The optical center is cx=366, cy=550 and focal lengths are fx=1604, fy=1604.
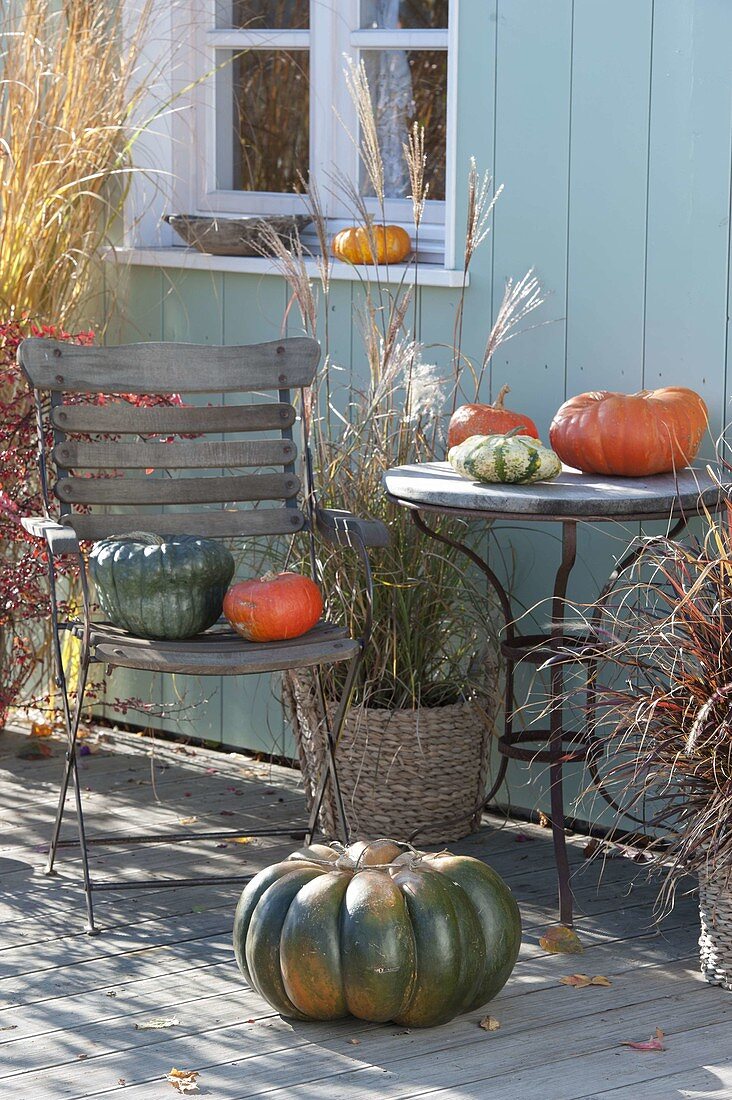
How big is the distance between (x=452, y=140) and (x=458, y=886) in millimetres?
1927

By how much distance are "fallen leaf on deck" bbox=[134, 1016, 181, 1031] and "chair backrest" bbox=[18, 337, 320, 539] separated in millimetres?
1187

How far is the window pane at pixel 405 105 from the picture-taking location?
4.12 metres

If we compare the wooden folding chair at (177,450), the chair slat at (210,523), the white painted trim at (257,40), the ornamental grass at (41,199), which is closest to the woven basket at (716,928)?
the wooden folding chair at (177,450)

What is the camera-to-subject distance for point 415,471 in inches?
130

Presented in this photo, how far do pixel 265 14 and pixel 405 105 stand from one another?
0.60 m

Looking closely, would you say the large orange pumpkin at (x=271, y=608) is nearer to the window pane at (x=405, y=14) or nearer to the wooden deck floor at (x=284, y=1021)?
the wooden deck floor at (x=284, y=1021)

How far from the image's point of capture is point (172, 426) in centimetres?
360

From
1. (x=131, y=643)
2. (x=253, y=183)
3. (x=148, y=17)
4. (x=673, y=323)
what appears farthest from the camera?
(x=253, y=183)

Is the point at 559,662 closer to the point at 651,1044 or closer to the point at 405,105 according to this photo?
the point at 651,1044

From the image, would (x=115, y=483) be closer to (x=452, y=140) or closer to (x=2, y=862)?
(x=2, y=862)

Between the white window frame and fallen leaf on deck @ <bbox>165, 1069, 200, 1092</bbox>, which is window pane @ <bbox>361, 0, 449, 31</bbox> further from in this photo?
fallen leaf on deck @ <bbox>165, 1069, 200, 1092</bbox>

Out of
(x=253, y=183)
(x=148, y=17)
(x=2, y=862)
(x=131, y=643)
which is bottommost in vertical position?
(x=2, y=862)

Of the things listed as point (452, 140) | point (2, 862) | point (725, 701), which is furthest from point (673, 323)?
point (2, 862)

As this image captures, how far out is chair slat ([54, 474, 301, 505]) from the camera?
3512 millimetres
